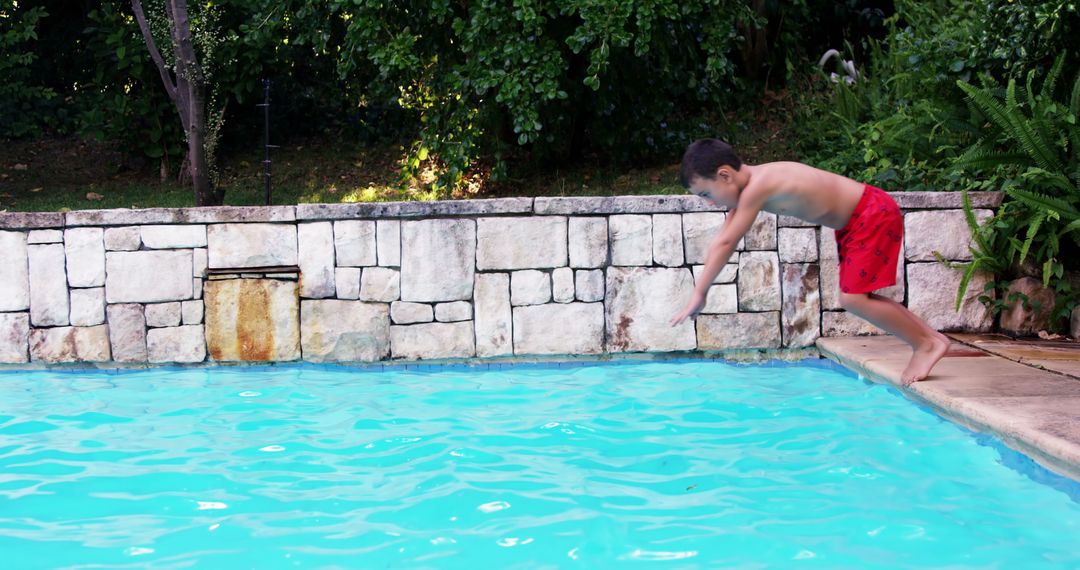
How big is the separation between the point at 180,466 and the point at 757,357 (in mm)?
3619

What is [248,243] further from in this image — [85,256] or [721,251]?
[721,251]

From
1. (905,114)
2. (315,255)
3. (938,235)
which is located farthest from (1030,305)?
(315,255)

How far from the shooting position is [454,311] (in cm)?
607

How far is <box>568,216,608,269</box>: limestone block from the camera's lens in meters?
5.98

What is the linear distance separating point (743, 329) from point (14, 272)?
4.76 meters

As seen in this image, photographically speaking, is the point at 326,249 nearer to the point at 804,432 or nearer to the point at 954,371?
the point at 804,432

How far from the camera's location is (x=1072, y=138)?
18.8 feet

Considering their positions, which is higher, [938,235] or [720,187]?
[720,187]

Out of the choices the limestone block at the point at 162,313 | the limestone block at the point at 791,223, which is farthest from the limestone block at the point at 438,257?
the limestone block at the point at 791,223

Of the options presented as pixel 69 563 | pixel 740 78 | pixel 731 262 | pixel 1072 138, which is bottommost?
pixel 69 563

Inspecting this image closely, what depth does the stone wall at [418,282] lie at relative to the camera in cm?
598

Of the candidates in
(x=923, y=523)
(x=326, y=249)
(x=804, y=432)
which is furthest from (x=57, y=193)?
(x=923, y=523)

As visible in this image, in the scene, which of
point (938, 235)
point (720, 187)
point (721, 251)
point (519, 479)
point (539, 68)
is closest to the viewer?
point (519, 479)

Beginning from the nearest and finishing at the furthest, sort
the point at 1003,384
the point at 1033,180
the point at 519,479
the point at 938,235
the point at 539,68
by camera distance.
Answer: the point at 519,479, the point at 1003,384, the point at 1033,180, the point at 938,235, the point at 539,68
